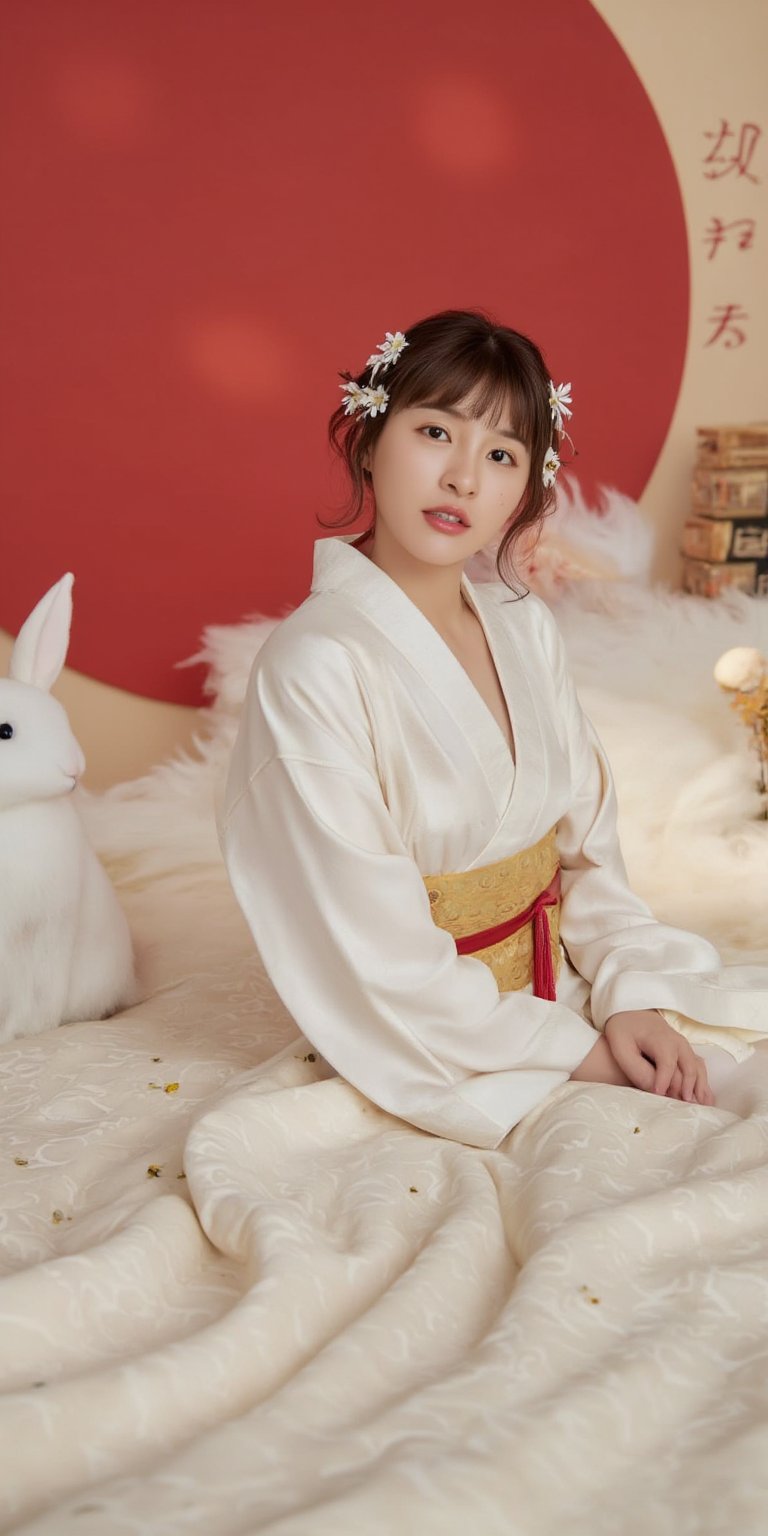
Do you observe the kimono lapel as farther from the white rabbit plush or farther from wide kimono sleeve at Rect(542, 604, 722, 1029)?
the white rabbit plush

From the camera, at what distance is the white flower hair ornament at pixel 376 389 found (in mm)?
1747

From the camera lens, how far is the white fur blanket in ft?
3.22

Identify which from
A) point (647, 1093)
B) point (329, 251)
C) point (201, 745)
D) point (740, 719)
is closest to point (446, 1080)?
point (647, 1093)

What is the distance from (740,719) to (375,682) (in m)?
1.50

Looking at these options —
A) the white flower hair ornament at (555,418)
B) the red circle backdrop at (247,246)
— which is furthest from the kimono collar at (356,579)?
the red circle backdrop at (247,246)

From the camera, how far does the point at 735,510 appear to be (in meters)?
3.65

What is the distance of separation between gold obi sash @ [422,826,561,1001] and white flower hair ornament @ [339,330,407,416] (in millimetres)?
579

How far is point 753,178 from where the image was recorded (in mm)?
3891

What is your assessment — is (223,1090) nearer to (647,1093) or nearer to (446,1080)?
(446,1080)

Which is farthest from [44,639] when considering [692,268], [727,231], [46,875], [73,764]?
[727,231]

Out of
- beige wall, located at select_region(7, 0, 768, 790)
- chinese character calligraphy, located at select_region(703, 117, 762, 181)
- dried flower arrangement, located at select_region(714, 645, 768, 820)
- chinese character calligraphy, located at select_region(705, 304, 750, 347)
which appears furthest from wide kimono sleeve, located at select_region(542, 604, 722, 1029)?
chinese character calligraphy, located at select_region(703, 117, 762, 181)

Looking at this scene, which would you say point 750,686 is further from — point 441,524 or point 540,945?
point 441,524

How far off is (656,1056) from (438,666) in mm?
537

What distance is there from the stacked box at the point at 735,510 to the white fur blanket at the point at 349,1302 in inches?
83.0
